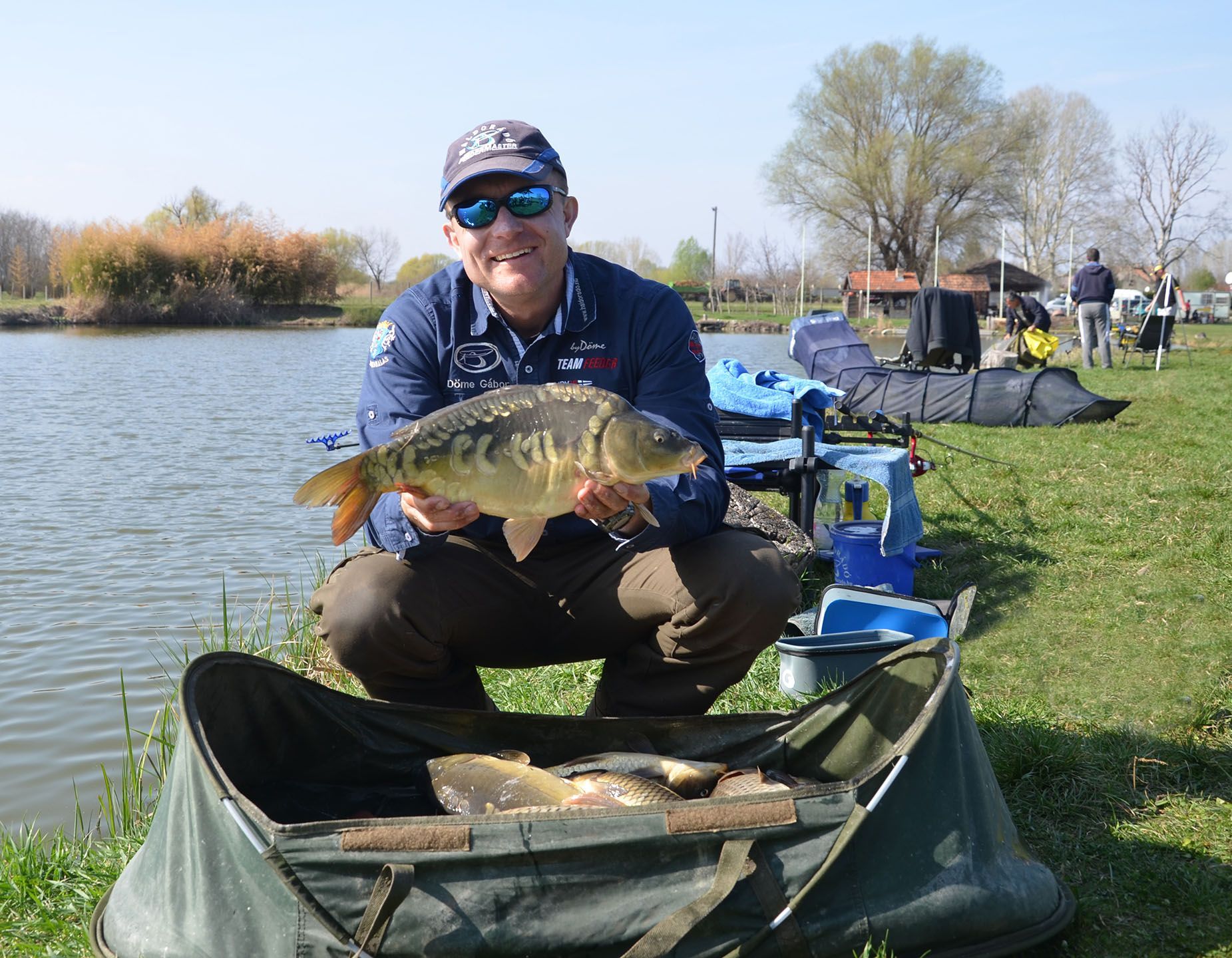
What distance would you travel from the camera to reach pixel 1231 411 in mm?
9883

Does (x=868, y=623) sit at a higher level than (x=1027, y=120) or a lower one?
lower

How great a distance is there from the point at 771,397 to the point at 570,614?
3056 millimetres

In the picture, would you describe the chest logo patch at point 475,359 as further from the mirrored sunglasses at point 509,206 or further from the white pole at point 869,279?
the white pole at point 869,279

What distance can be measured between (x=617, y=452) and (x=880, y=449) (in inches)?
119

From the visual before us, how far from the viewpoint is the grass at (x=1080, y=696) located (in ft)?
7.32

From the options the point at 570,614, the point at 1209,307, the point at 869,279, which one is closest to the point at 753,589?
the point at 570,614

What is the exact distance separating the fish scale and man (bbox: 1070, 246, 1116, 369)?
1566cm

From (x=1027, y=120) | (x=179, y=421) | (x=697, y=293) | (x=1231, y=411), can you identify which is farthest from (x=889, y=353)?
(x=697, y=293)

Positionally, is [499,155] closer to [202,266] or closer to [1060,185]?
[202,266]

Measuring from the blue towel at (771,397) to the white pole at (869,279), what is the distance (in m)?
44.8

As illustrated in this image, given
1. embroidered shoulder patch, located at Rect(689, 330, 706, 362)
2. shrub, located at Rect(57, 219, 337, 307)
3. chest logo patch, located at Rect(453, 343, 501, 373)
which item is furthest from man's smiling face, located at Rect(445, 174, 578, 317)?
shrub, located at Rect(57, 219, 337, 307)

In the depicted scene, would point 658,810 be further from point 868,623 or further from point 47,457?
point 47,457

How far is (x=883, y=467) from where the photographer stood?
4.50 metres

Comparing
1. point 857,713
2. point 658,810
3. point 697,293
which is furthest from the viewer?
point 697,293
